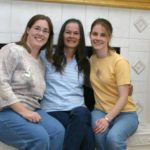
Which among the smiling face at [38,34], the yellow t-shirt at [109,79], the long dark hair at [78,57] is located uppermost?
the smiling face at [38,34]

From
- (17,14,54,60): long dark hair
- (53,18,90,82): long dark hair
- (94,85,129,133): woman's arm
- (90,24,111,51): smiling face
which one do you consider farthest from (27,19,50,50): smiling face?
(94,85,129,133): woman's arm

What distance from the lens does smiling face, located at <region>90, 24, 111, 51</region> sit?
6.53ft

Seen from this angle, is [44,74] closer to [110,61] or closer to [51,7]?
[110,61]

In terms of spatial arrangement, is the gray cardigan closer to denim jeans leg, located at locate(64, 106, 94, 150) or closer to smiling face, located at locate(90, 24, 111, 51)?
denim jeans leg, located at locate(64, 106, 94, 150)

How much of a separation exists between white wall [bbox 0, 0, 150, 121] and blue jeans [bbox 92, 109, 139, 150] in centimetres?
64

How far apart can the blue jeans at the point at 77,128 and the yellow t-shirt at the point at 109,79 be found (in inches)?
6.4

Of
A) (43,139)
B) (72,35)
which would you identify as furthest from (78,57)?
(43,139)

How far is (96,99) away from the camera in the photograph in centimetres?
205

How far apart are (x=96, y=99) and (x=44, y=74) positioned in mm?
377

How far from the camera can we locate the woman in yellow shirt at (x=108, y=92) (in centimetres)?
183

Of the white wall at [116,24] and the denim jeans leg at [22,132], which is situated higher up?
the white wall at [116,24]

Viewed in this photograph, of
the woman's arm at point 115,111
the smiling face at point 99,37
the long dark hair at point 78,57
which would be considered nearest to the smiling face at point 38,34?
the long dark hair at point 78,57

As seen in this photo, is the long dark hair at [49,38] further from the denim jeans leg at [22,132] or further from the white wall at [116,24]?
the denim jeans leg at [22,132]

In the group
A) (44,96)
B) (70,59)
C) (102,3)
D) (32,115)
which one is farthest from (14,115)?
(102,3)
